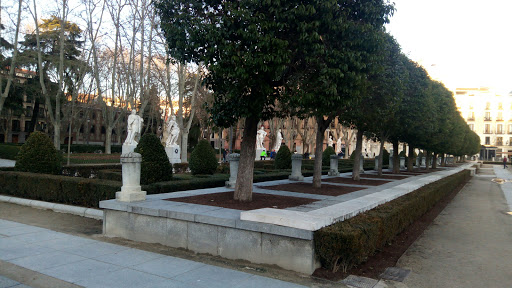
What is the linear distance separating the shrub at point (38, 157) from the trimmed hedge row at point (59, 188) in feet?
2.92

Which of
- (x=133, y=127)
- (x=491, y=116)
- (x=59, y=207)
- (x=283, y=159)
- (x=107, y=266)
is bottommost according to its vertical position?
(x=107, y=266)

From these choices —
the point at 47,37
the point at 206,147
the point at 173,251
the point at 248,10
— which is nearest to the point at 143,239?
the point at 173,251

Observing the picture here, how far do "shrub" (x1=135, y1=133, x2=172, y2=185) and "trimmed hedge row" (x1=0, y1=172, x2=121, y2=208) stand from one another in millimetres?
1126

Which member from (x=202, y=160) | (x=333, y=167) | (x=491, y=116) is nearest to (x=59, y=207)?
(x=202, y=160)

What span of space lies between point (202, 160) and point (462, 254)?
11.0m

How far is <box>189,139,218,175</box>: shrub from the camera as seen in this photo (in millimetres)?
15711

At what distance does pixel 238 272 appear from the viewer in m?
5.15

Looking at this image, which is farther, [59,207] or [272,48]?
[59,207]

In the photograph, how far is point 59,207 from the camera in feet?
31.1

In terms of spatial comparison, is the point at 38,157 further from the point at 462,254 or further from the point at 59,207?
the point at 462,254

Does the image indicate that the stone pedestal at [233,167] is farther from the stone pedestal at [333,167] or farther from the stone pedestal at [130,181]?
the stone pedestal at [333,167]

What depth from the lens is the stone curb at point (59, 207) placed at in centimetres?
880

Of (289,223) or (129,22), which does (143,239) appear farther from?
(129,22)

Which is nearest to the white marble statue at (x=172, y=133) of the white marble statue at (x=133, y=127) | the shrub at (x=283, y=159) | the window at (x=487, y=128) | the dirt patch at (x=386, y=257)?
the white marble statue at (x=133, y=127)
